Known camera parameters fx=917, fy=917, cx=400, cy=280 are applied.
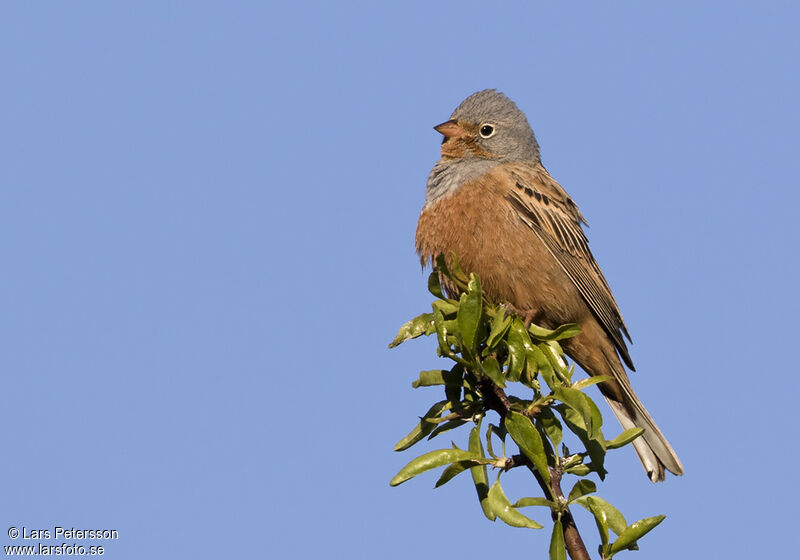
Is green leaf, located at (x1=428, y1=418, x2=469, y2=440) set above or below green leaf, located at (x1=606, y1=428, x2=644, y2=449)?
above

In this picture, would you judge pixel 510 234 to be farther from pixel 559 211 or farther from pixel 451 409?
pixel 451 409

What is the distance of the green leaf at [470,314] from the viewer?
5.05 meters

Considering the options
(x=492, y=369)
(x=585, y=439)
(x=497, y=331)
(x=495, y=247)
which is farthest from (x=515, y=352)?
(x=495, y=247)

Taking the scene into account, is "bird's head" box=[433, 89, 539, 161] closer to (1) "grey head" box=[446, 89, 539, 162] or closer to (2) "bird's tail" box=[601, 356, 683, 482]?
(1) "grey head" box=[446, 89, 539, 162]

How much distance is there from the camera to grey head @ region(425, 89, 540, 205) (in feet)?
32.1

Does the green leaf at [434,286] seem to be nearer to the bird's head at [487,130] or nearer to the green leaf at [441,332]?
the green leaf at [441,332]

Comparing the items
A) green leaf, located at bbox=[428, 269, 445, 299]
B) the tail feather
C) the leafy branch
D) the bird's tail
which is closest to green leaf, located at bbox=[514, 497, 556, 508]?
the leafy branch

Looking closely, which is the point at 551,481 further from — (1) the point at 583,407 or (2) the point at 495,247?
(2) the point at 495,247

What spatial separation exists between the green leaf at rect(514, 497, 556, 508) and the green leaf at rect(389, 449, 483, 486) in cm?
43

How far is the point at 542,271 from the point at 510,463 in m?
4.10

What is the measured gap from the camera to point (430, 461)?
4.88m

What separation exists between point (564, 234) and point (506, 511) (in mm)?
5311

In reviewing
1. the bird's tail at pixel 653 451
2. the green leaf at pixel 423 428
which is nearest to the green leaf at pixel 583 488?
the green leaf at pixel 423 428

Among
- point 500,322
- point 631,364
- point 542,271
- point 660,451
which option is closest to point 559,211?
point 542,271
